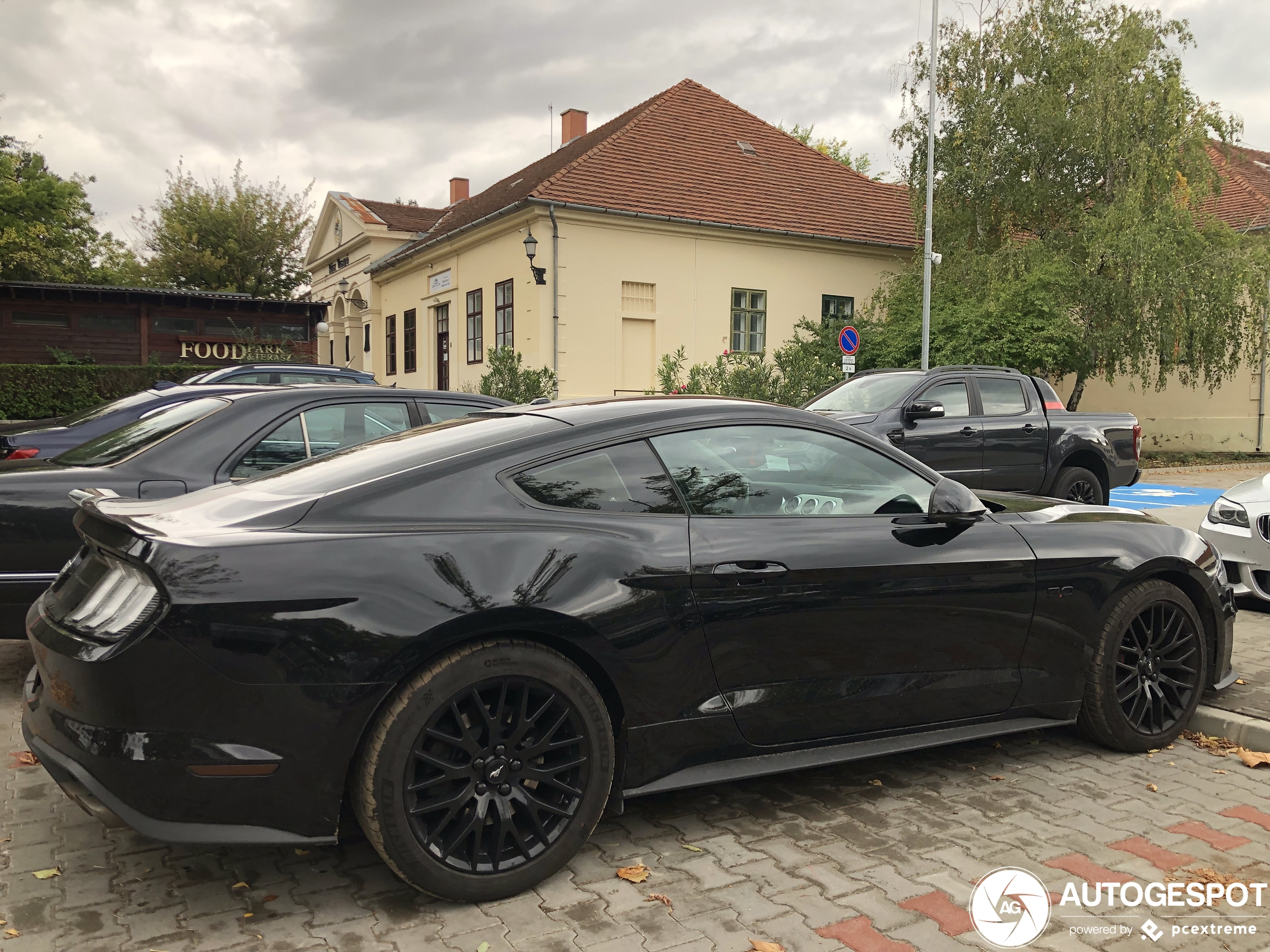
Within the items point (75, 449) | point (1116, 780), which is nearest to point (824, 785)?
point (1116, 780)

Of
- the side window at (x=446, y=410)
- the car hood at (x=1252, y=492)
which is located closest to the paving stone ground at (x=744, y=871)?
the side window at (x=446, y=410)

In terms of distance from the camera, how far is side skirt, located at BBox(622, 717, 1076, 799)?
10.5 feet

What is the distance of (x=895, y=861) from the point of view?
3207 mm

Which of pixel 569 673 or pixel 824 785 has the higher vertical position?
pixel 569 673

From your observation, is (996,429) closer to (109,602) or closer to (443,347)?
(109,602)

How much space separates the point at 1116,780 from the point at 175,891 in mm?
3461

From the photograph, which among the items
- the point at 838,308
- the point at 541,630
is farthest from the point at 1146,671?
the point at 838,308

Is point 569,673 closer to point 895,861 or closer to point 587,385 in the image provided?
point 895,861

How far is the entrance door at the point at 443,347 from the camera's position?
98.8 feet

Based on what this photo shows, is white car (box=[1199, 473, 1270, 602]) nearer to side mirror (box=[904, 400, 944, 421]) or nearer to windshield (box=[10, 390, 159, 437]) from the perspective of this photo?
side mirror (box=[904, 400, 944, 421])

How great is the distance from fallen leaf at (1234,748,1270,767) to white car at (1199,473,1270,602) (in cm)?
283

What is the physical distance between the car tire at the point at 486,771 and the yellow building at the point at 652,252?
68.9ft

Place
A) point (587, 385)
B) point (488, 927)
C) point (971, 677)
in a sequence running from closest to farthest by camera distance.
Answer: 1. point (488, 927)
2. point (971, 677)
3. point (587, 385)

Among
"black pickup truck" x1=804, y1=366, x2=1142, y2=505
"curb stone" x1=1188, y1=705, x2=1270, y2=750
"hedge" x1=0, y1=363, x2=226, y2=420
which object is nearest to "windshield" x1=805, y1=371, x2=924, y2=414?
"black pickup truck" x1=804, y1=366, x2=1142, y2=505
